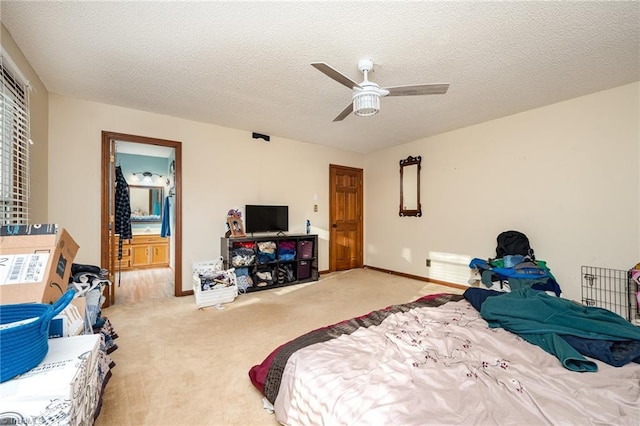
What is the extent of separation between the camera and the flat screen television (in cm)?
432

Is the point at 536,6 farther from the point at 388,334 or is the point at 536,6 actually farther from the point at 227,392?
the point at 227,392

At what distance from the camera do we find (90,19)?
1.89 meters

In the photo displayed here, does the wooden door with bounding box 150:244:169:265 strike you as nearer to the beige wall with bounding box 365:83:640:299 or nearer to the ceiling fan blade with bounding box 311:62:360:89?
the beige wall with bounding box 365:83:640:299

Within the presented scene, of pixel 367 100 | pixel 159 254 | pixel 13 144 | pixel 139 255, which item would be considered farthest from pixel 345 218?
pixel 13 144

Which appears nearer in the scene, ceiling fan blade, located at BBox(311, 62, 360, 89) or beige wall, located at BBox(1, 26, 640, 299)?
ceiling fan blade, located at BBox(311, 62, 360, 89)

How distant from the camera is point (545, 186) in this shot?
3.45m

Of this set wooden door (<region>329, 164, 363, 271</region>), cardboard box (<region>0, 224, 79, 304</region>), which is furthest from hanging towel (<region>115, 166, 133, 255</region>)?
wooden door (<region>329, 164, 363, 271</region>)

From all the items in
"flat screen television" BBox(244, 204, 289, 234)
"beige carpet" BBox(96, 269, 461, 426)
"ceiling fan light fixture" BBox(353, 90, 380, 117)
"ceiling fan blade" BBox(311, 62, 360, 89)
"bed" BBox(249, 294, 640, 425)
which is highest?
"ceiling fan blade" BBox(311, 62, 360, 89)

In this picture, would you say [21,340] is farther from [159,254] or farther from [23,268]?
[159,254]

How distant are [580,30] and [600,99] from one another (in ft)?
5.16

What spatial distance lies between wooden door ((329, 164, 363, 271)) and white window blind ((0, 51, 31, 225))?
13.7 feet

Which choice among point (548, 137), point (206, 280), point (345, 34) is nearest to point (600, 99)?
point (548, 137)

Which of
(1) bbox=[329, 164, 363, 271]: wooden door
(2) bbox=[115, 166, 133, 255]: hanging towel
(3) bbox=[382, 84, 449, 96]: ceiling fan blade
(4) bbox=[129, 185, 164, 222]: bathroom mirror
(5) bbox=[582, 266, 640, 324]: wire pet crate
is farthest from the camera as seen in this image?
(4) bbox=[129, 185, 164, 222]: bathroom mirror

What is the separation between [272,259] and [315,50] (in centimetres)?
307
